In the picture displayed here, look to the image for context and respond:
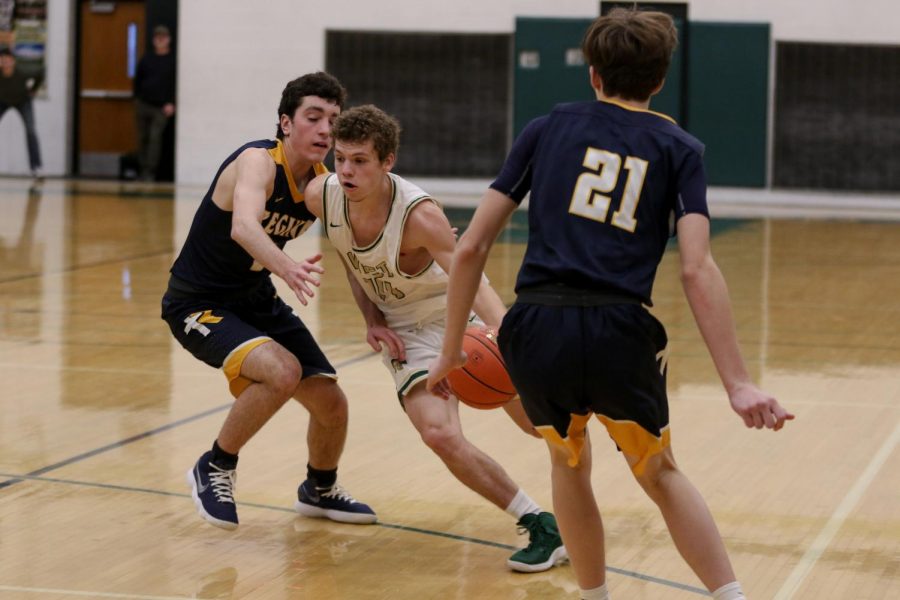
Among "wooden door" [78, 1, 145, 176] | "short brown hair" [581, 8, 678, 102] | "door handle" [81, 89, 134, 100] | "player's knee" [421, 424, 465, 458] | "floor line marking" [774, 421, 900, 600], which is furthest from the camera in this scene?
"door handle" [81, 89, 134, 100]

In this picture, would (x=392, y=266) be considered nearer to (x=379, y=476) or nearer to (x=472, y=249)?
(x=472, y=249)

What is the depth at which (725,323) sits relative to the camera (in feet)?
9.86

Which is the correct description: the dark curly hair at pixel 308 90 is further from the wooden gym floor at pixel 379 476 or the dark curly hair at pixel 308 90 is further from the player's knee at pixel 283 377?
the wooden gym floor at pixel 379 476

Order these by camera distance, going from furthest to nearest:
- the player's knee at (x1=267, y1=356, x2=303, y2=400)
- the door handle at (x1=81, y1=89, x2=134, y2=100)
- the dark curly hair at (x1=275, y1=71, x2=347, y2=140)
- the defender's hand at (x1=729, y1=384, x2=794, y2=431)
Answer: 1. the door handle at (x1=81, y1=89, x2=134, y2=100)
2. the dark curly hair at (x1=275, y1=71, x2=347, y2=140)
3. the player's knee at (x1=267, y1=356, x2=303, y2=400)
4. the defender's hand at (x1=729, y1=384, x2=794, y2=431)

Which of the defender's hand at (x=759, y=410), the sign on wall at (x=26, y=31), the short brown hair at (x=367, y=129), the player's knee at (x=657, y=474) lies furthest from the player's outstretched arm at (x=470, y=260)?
the sign on wall at (x=26, y=31)

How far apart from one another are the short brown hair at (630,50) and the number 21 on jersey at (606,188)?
0.16m

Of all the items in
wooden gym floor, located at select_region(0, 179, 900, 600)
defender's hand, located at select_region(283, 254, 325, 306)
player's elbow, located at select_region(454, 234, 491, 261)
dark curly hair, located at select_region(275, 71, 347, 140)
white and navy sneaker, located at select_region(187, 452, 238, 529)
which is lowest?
wooden gym floor, located at select_region(0, 179, 900, 600)

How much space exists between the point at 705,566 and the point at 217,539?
1.64 metres

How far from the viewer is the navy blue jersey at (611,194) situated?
307 cm

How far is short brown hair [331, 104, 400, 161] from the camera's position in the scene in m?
4.03

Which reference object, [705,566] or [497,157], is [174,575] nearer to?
[705,566]

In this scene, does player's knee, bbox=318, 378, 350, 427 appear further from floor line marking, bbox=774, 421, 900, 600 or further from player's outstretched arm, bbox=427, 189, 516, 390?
floor line marking, bbox=774, 421, 900, 600

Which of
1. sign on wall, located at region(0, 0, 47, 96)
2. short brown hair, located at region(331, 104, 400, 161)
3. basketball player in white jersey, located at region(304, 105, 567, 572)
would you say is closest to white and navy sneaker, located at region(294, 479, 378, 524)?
basketball player in white jersey, located at region(304, 105, 567, 572)

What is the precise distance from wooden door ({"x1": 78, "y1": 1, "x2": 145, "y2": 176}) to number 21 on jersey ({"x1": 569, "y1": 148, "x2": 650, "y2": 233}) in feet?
58.7
